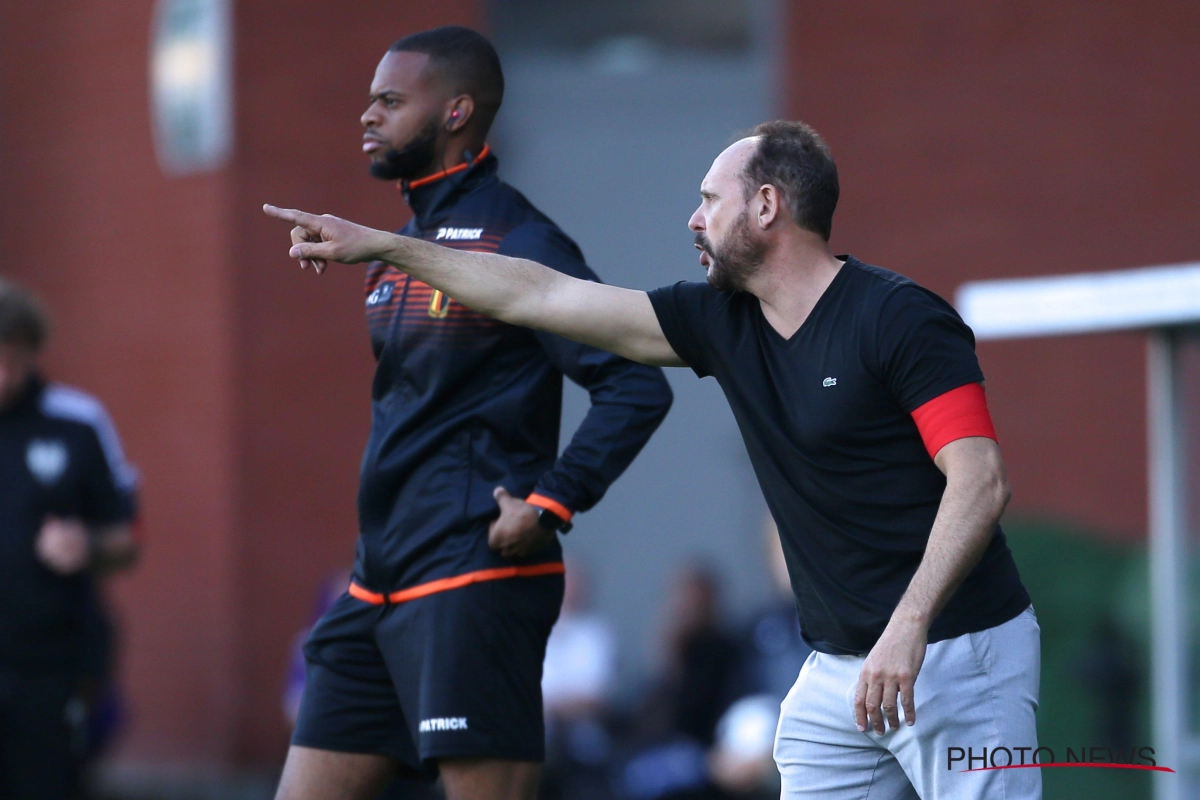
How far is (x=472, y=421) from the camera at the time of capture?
4.11m

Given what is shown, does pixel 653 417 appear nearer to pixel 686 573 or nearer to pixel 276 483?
pixel 686 573

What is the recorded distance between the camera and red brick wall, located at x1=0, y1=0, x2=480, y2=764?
422 inches

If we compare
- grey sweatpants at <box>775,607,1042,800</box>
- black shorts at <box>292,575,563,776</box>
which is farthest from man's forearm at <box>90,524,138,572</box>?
grey sweatpants at <box>775,607,1042,800</box>

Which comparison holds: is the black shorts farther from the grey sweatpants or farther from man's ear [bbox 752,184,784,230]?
man's ear [bbox 752,184,784,230]

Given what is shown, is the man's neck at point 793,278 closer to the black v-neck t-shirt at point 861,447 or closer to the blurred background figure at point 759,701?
the black v-neck t-shirt at point 861,447

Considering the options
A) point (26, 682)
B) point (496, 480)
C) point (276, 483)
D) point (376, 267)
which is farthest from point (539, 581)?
point (276, 483)

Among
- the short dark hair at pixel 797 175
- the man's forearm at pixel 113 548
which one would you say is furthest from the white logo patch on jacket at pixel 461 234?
the man's forearm at pixel 113 548

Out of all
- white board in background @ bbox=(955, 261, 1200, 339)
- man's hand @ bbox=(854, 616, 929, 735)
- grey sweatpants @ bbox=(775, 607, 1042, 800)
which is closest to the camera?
man's hand @ bbox=(854, 616, 929, 735)

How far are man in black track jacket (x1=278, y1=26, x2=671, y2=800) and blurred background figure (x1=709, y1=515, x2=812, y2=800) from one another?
3213mm

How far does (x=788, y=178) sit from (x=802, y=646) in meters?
3.97

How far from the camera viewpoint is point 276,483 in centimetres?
1077

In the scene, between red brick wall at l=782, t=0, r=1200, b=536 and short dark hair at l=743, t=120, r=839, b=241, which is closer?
short dark hair at l=743, t=120, r=839, b=241

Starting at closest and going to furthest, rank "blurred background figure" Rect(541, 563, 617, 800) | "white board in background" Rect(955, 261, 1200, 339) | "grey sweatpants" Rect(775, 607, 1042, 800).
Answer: "grey sweatpants" Rect(775, 607, 1042, 800) → "white board in background" Rect(955, 261, 1200, 339) → "blurred background figure" Rect(541, 563, 617, 800)

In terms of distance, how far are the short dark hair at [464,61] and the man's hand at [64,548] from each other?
2839 mm
